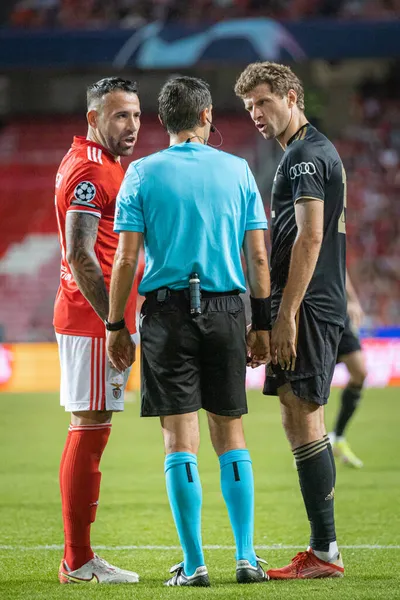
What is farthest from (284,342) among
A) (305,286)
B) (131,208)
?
(131,208)

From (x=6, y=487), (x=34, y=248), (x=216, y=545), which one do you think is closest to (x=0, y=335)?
(x=34, y=248)

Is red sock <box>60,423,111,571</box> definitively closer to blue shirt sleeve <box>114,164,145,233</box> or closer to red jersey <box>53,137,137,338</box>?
red jersey <box>53,137,137,338</box>

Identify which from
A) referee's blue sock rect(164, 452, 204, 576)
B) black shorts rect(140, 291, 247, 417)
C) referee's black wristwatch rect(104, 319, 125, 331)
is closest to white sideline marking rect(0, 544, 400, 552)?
referee's blue sock rect(164, 452, 204, 576)

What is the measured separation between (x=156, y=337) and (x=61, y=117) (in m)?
21.2

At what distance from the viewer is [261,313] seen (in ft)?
15.1

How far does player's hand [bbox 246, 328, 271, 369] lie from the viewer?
15.3 ft

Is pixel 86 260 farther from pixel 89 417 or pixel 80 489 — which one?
pixel 80 489

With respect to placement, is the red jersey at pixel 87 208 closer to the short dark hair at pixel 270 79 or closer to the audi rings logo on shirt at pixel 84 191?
the audi rings logo on shirt at pixel 84 191

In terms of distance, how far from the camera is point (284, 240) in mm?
4898

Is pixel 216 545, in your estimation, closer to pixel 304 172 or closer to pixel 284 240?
pixel 284 240

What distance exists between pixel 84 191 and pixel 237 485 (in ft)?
4.79

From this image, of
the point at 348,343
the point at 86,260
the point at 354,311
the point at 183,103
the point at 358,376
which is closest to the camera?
the point at 183,103

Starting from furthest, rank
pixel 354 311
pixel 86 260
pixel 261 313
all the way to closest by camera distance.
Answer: pixel 354 311
pixel 86 260
pixel 261 313

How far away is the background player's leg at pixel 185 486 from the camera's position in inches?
172
